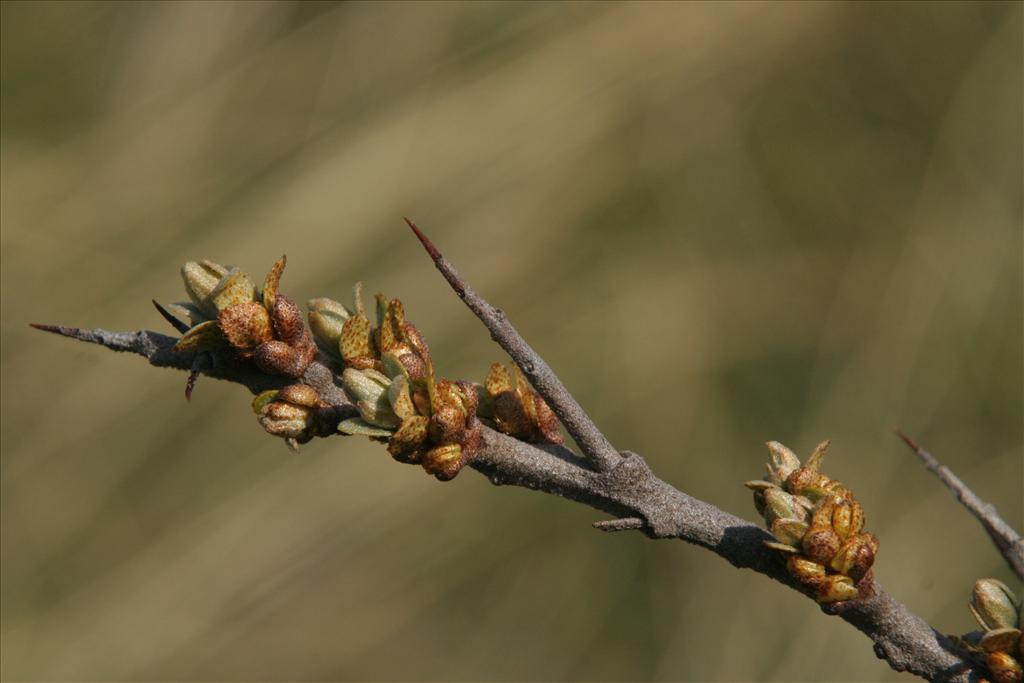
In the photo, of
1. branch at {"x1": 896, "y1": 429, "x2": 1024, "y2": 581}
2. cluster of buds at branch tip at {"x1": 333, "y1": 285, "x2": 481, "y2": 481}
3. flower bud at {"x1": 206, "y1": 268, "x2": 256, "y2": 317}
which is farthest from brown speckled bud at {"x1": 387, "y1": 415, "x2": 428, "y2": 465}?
branch at {"x1": 896, "y1": 429, "x2": 1024, "y2": 581}

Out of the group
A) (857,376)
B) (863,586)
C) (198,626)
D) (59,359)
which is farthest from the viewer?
(857,376)

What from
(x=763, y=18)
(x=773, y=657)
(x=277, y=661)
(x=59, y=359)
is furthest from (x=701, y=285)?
(x=59, y=359)

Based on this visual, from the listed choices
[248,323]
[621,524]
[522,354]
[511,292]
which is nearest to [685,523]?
[621,524]

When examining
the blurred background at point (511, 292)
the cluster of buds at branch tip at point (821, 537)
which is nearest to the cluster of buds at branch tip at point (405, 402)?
the cluster of buds at branch tip at point (821, 537)

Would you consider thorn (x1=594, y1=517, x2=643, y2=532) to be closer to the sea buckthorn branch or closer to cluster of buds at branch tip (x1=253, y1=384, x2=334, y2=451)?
the sea buckthorn branch

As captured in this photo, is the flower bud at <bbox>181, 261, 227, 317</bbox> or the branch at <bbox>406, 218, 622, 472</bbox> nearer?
the branch at <bbox>406, 218, 622, 472</bbox>

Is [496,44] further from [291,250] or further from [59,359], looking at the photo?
[59,359]
